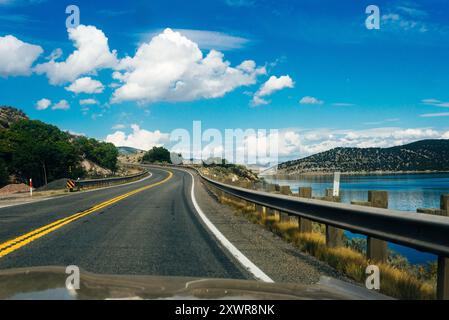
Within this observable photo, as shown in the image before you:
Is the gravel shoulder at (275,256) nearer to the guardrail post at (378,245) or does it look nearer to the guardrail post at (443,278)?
the guardrail post at (378,245)

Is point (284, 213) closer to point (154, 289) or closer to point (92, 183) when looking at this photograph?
point (154, 289)

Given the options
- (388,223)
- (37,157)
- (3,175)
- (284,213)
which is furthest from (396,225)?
(37,157)

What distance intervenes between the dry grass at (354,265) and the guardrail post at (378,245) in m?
0.14

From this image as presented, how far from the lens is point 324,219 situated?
8.12 m

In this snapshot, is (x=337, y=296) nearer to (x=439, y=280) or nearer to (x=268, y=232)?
(x=439, y=280)

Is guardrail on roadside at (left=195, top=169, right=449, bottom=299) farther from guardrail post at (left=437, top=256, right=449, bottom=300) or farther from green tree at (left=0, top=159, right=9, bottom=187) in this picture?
green tree at (left=0, top=159, right=9, bottom=187)

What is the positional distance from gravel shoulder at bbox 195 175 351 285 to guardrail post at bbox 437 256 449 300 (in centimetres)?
179

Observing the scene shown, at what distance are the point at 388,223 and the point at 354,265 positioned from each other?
1.30m

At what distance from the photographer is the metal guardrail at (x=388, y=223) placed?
188 inches

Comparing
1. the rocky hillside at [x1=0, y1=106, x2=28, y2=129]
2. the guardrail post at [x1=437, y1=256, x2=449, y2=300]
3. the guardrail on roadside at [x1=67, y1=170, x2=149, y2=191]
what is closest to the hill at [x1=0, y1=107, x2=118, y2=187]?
the rocky hillside at [x1=0, y1=106, x2=28, y2=129]

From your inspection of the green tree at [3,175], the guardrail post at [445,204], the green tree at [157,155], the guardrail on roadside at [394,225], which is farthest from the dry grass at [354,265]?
the green tree at [157,155]

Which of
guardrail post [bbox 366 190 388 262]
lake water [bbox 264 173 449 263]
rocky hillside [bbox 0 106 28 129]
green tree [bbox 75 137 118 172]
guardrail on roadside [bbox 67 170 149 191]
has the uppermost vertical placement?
rocky hillside [bbox 0 106 28 129]

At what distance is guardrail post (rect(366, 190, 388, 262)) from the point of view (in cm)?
677
